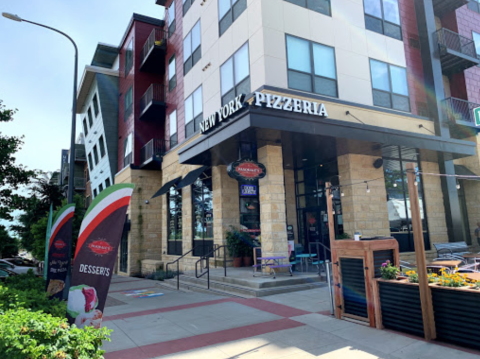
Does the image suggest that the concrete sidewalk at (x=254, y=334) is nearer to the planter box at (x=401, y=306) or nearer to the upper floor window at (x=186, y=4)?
the planter box at (x=401, y=306)

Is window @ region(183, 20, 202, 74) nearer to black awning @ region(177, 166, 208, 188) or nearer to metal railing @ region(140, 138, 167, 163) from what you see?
metal railing @ region(140, 138, 167, 163)

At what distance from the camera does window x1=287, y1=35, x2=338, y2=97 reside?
1193 centimetres

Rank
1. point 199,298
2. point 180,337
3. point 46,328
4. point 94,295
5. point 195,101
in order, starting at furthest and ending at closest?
point 195,101
point 199,298
point 180,337
point 94,295
point 46,328

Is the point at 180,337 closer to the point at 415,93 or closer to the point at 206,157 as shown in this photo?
the point at 206,157

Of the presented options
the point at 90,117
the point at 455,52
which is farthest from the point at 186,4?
the point at 90,117

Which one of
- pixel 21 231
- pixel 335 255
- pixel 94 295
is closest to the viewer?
pixel 94 295

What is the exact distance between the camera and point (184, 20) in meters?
18.3

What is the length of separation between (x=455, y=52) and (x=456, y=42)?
172 cm

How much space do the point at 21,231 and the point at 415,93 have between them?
3211 centimetres

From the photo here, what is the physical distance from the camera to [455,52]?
1602 centimetres

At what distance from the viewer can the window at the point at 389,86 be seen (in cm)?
1386

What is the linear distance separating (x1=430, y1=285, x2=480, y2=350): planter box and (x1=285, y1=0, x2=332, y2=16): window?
34.6 feet

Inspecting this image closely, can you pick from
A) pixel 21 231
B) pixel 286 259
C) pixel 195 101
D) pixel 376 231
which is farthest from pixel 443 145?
pixel 21 231

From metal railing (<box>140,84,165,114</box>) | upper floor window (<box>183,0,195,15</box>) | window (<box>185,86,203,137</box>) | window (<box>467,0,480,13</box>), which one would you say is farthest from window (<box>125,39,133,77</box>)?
window (<box>467,0,480,13</box>)
